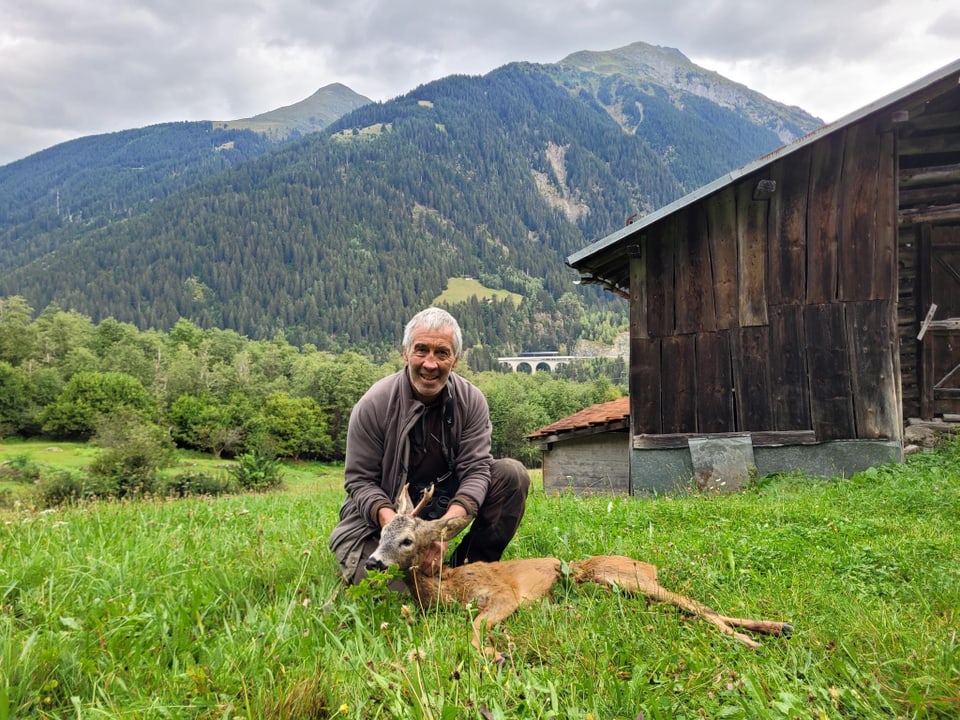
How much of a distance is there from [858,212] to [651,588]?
8263mm

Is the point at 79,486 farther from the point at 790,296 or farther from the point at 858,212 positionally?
the point at 858,212

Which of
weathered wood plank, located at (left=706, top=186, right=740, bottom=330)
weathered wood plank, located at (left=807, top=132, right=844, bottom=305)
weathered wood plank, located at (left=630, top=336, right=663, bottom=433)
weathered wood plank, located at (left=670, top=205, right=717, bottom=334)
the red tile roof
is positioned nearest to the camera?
weathered wood plank, located at (left=807, top=132, right=844, bottom=305)

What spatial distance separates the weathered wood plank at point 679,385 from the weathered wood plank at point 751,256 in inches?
38.4

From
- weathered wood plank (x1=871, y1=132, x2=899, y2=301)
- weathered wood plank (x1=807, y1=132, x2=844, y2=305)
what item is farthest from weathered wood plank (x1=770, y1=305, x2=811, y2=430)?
weathered wood plank (x1=871, y1=132, x2=899, y2=301)

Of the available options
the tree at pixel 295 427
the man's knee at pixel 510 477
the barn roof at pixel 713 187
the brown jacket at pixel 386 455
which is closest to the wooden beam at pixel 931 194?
the barn roof at pixel 713 187

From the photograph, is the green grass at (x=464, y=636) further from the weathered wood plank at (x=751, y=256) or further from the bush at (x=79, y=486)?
the bush at (x=79, y=486)

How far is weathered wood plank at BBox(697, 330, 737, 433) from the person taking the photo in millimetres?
10055

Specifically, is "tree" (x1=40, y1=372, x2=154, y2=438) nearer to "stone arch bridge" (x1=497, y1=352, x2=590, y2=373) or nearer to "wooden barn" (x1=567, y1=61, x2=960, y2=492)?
"wooden barn" (x1=567, y1=61, x2=960, y2=492)

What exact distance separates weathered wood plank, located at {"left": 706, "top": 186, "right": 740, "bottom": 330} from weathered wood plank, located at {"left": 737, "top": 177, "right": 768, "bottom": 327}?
0.08 m

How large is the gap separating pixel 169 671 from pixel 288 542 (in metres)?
2.61

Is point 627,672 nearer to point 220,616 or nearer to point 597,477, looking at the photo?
point 220,616

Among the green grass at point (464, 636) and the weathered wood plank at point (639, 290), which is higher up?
the weathered wood plank at point (639, 290)

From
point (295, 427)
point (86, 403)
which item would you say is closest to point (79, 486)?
point (86, 403)

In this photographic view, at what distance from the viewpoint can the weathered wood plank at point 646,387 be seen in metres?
10.6
